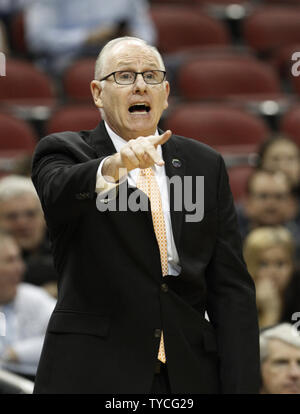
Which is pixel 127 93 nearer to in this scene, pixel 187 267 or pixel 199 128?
pixel 187 267

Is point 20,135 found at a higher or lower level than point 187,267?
higher

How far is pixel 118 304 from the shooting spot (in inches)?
46.0

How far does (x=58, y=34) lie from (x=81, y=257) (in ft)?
8.90

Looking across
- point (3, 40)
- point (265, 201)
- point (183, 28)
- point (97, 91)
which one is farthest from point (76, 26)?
point (97, 91)

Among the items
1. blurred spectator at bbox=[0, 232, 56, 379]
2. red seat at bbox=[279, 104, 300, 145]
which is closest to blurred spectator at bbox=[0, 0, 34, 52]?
red seat at bbox=[279, 104, 300, 145]

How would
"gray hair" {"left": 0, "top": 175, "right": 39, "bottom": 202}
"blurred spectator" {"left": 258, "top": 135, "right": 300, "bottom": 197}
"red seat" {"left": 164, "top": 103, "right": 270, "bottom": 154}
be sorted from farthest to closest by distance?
"red seat" {"left": 164, "top": 103, "right": 270, "bottom": 154}
"blurred spectator" {"left": 258, "top": 135, "right": 300, "bottom": 197}
"gray hair" {"left": 0, "top": 175, "right": 39, "bottom": 202}

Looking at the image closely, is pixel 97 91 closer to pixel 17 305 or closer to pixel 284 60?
pixel 17 305

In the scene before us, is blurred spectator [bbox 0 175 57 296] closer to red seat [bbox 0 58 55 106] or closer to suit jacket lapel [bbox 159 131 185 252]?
red seat [bbox 0 58 55 106]

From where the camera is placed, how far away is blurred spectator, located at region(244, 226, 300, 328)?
2.65m

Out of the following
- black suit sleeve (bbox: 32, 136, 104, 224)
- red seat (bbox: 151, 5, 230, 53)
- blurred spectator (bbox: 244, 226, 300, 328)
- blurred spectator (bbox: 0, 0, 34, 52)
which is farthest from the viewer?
red seat (bbox: 151, 5, 230, 53)

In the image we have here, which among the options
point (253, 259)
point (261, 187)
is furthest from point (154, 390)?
point (261, 187)

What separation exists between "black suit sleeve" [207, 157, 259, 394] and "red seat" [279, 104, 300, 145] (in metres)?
2.43

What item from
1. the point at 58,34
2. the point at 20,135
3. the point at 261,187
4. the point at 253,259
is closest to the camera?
the point at 253,259

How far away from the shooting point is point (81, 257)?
3.85 feet
